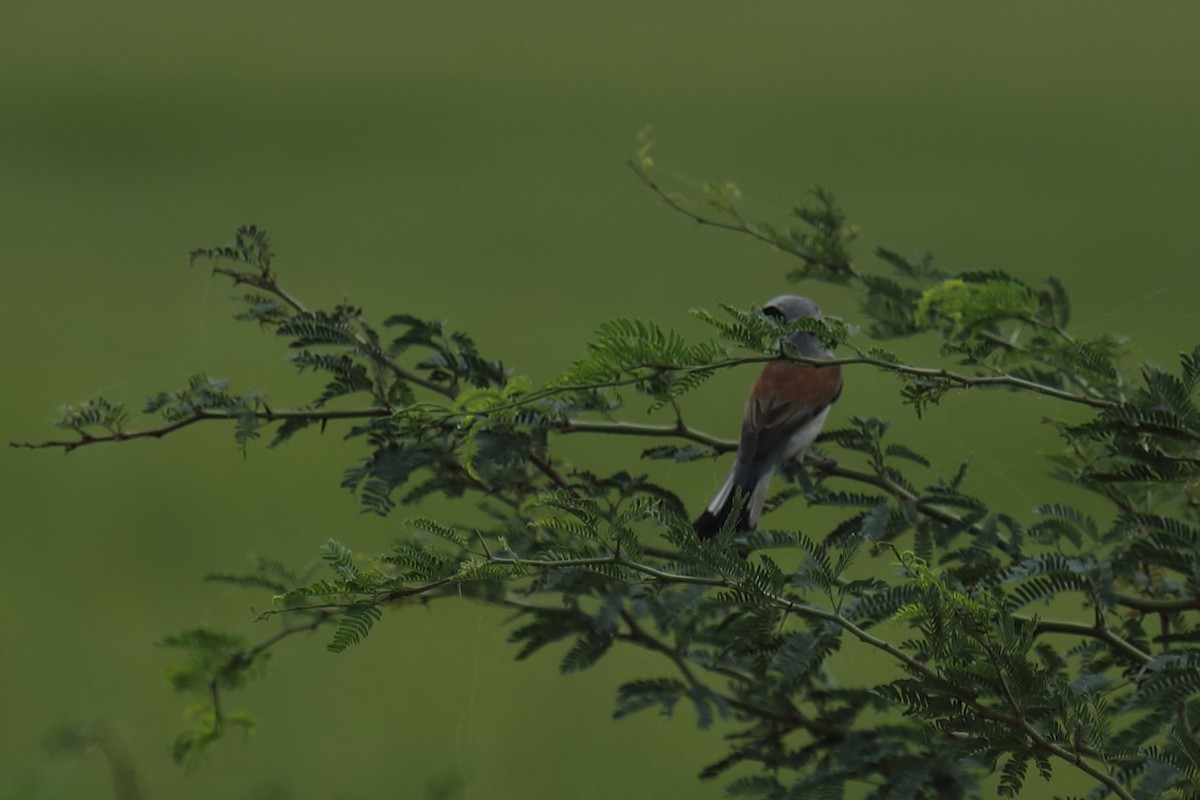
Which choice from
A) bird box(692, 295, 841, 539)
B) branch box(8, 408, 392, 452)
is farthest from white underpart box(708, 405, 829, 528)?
branch box(8, 408, 392, 452)

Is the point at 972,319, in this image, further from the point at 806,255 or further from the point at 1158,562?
the point at 806,255

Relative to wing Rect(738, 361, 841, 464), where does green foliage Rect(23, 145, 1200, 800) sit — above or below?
below

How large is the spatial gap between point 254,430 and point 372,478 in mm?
144

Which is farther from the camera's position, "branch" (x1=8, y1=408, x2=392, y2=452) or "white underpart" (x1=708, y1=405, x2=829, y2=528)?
"white underpart" (x1=708, y1=405, x2=829, y2=528)

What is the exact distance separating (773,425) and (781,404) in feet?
0.28

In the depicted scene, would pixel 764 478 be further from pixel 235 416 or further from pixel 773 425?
pixel 235 416

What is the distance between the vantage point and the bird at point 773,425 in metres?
1.59

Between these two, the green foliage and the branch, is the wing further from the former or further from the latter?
the branch

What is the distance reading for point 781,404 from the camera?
1773 mm

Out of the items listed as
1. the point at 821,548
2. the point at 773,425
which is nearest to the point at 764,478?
the point at 773,425

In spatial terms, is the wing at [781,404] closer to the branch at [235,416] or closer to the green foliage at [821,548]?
the green foliage at [821,548]

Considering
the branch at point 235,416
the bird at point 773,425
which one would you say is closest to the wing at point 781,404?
the bird at point 773,425

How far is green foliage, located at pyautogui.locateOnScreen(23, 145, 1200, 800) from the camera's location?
0.96 meters

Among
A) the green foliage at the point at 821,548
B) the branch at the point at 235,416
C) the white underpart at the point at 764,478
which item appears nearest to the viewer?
the green foliage at the point at 821,548
